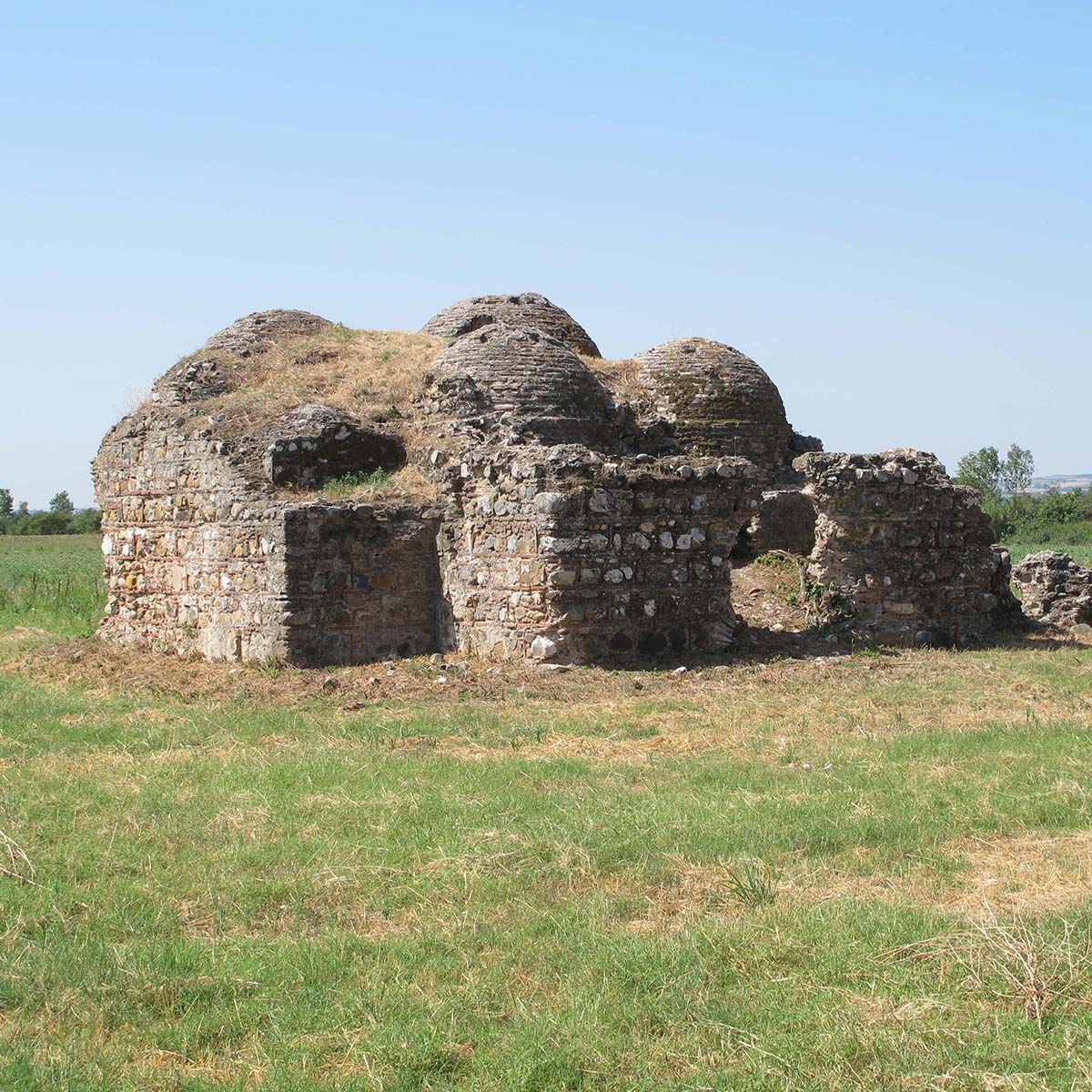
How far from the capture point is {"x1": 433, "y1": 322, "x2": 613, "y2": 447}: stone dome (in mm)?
14789

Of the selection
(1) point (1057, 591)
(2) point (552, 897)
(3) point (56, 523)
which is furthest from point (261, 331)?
(3) point (56, 523)

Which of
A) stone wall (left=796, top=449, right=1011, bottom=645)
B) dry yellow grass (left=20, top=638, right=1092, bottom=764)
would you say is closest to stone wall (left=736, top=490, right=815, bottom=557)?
stone wall (left=796, top=449, right=1011, bottom=645)

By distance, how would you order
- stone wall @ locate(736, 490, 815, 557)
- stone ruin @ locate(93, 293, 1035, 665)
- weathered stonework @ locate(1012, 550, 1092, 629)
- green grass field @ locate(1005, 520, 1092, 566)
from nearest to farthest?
stone ruin @ locate(93, 293, 1035, 665) → weathered stonework @ locate(1012, 550, 1092, 629) → stone wall @ locate(736, 490, 815, 557) → green grass field @ locate(1005, 520, 1092, 566)

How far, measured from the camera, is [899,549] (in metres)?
14.4

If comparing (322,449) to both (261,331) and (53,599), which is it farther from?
(53,599)

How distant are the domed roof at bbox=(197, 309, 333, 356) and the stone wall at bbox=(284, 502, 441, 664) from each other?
4984 mm

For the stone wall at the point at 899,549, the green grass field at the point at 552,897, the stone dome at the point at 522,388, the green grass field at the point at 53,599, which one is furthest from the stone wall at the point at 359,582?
the green grass field at the point at 53,599

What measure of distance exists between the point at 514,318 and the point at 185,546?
6.39 meters

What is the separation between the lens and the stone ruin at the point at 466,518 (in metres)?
12.5

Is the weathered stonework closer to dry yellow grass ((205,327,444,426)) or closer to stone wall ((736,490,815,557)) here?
stone wall ((736,490,815,557))

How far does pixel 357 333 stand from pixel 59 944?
550 inches

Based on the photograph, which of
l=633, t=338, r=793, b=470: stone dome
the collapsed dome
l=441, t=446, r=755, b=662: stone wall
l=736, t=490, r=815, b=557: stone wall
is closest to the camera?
l=441, t=446, r=755, b=662: stone wall

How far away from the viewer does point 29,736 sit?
955 centimetres

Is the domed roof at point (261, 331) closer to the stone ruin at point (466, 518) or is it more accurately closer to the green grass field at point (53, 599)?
the stone ruin at point (466, 518)
